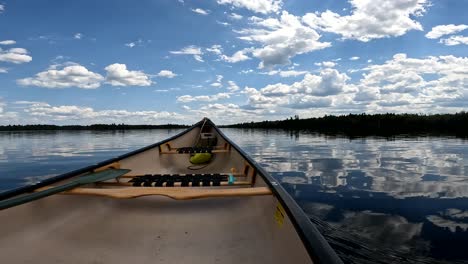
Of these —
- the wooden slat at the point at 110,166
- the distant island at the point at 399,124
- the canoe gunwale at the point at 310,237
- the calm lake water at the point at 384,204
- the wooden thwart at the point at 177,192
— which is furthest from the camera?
the distant island at the point at 399,124

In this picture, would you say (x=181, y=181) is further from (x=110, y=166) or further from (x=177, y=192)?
(x=110, y=166)

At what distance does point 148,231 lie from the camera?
11.6 ft

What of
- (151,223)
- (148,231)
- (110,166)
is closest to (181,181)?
(151,223)

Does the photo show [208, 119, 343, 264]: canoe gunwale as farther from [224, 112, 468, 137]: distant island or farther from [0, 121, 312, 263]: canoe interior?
[224, 112, 468, 137]: distant island

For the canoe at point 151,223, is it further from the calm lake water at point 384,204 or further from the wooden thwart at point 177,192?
the calm lake water at point 384,204

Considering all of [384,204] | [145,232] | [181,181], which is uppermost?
[181,181]

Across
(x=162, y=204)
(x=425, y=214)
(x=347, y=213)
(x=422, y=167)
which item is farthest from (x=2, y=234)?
(x=422, y=167)

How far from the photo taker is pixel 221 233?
3.46 m

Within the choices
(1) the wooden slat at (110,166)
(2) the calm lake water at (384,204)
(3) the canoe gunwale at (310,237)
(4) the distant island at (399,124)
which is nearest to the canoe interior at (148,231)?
(3) the canoe gunwale at (310,237)

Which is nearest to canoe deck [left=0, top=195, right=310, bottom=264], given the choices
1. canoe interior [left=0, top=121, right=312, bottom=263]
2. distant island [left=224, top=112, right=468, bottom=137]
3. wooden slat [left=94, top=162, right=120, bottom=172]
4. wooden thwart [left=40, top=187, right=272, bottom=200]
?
canoe interior [left=0, top=121, right=312, bottom=263]

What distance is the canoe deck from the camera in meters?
2.90

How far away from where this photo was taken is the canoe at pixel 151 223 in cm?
282

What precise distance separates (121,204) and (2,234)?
54.5 inches

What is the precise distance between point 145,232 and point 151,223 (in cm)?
20
